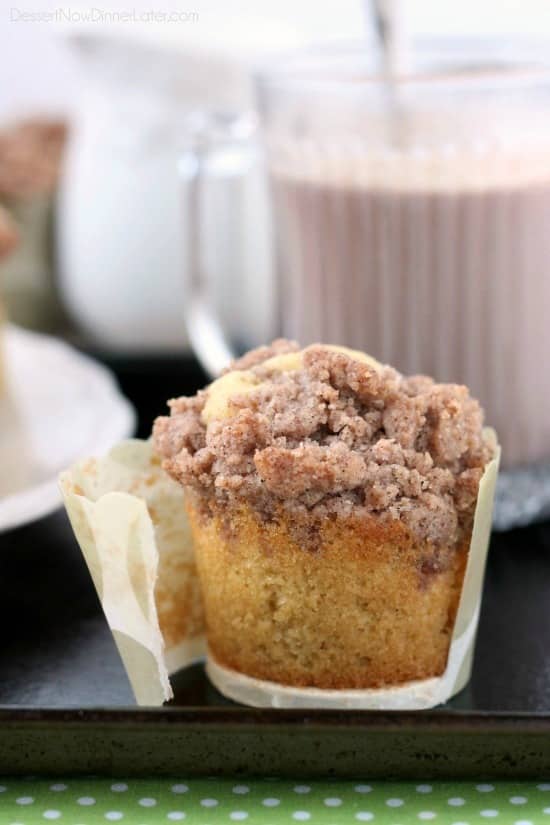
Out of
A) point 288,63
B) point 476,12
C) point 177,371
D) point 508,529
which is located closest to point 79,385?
point 177,371

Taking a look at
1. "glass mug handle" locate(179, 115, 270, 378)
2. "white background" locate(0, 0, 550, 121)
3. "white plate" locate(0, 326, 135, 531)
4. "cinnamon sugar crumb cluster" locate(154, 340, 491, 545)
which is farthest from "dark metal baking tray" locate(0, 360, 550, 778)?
"white background" locate(0, 0, 550, 121)

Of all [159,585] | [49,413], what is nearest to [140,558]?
[159,585]

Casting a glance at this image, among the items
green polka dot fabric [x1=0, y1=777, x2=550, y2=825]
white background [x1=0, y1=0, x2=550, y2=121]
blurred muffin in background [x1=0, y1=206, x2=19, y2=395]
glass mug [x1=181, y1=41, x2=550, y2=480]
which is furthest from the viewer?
white background [x1=0, y1=0, x2=550, y2=121]

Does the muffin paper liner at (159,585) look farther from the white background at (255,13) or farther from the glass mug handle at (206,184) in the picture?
the white background at (255,13)

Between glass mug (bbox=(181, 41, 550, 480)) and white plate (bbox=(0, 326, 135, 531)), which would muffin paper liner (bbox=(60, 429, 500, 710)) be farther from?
glass mug (bbox=(181, 41, 550, 480))

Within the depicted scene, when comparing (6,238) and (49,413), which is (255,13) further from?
(49,413)

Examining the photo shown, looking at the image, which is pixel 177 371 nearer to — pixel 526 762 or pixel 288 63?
pixel 288 63
